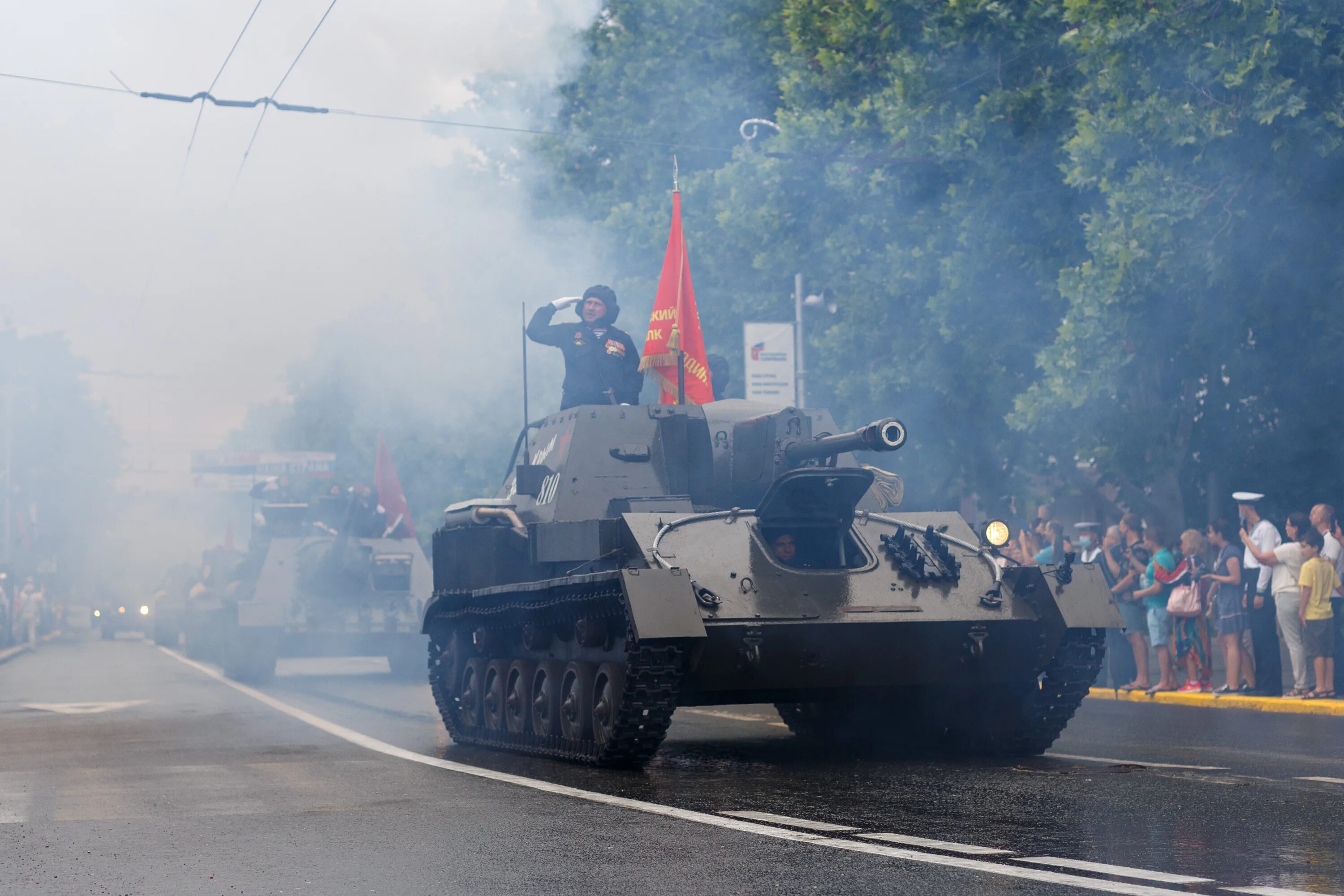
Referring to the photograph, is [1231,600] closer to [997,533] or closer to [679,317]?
[679,317]

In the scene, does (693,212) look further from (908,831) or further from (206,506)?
(206,506)

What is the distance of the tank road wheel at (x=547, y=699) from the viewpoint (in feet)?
39.4

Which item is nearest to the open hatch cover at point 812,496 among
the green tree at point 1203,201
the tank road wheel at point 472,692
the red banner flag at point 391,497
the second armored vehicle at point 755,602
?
the second armored vehicle at point 755,602

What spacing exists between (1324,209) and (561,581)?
10091 mm

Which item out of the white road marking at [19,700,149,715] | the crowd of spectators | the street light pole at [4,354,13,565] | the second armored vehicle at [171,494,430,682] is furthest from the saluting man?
the street light pole at [4,354,13,565]

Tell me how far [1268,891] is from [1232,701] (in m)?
10.7

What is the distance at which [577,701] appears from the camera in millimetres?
11469

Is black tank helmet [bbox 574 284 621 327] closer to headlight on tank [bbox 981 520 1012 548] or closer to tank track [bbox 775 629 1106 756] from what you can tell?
tank track [bbox 775 629 1106 756]

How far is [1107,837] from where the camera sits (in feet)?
25.2

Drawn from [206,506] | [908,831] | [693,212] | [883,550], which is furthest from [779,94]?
[206,506]

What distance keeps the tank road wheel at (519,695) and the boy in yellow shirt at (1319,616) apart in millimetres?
7215

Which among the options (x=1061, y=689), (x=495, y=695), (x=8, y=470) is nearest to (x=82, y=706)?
(x=495, y=695)

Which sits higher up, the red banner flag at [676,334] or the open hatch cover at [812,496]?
the red banner flag at [676,334]

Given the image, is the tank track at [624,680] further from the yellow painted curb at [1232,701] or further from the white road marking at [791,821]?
the yellow painted curb at [1232,701]
